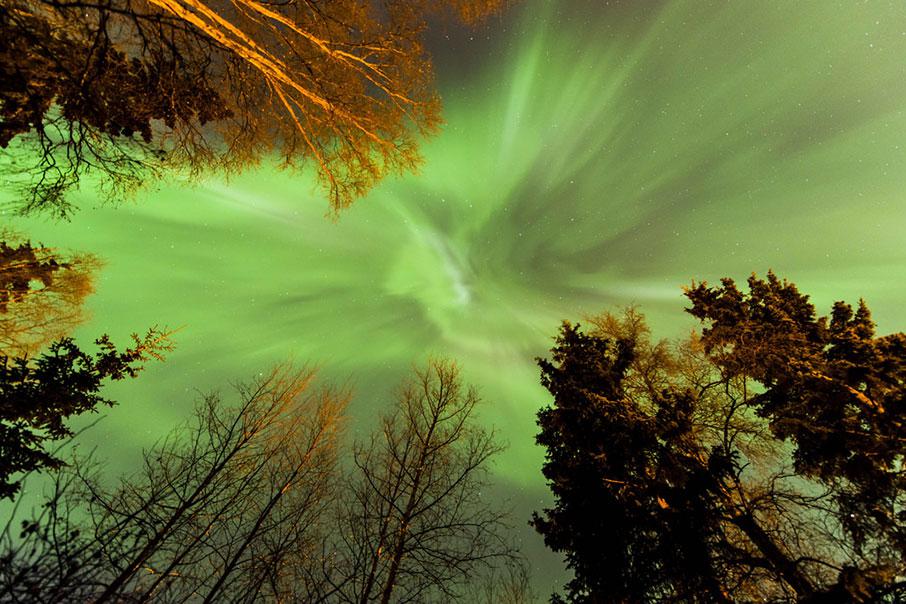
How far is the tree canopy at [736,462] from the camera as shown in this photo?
498cm

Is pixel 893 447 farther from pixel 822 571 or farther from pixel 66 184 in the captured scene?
pixel 66 184

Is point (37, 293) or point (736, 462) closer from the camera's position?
point (736, 462)

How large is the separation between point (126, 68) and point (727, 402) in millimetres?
16787

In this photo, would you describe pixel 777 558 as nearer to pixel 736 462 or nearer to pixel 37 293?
pixel 736 462

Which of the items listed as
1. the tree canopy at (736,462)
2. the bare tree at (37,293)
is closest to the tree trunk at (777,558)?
the tree canopy at (736,462)

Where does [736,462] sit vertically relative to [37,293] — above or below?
below

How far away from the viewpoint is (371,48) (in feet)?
18.8

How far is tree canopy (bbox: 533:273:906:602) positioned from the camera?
196 inches

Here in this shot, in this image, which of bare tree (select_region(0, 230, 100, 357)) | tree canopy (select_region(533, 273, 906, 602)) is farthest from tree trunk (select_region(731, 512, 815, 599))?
bare tree (select_region(0, 230, 100, 357))

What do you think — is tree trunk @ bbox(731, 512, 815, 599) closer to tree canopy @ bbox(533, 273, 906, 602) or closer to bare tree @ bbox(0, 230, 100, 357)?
tree canopy @ bbox(533, 273, 906, 602)

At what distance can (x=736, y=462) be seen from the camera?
21.5 ft

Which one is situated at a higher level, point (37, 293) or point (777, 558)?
point (37, 293)

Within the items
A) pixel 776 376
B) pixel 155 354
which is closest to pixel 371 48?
pixel 155 354

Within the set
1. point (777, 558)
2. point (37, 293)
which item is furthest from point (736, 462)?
point (37, 293)
